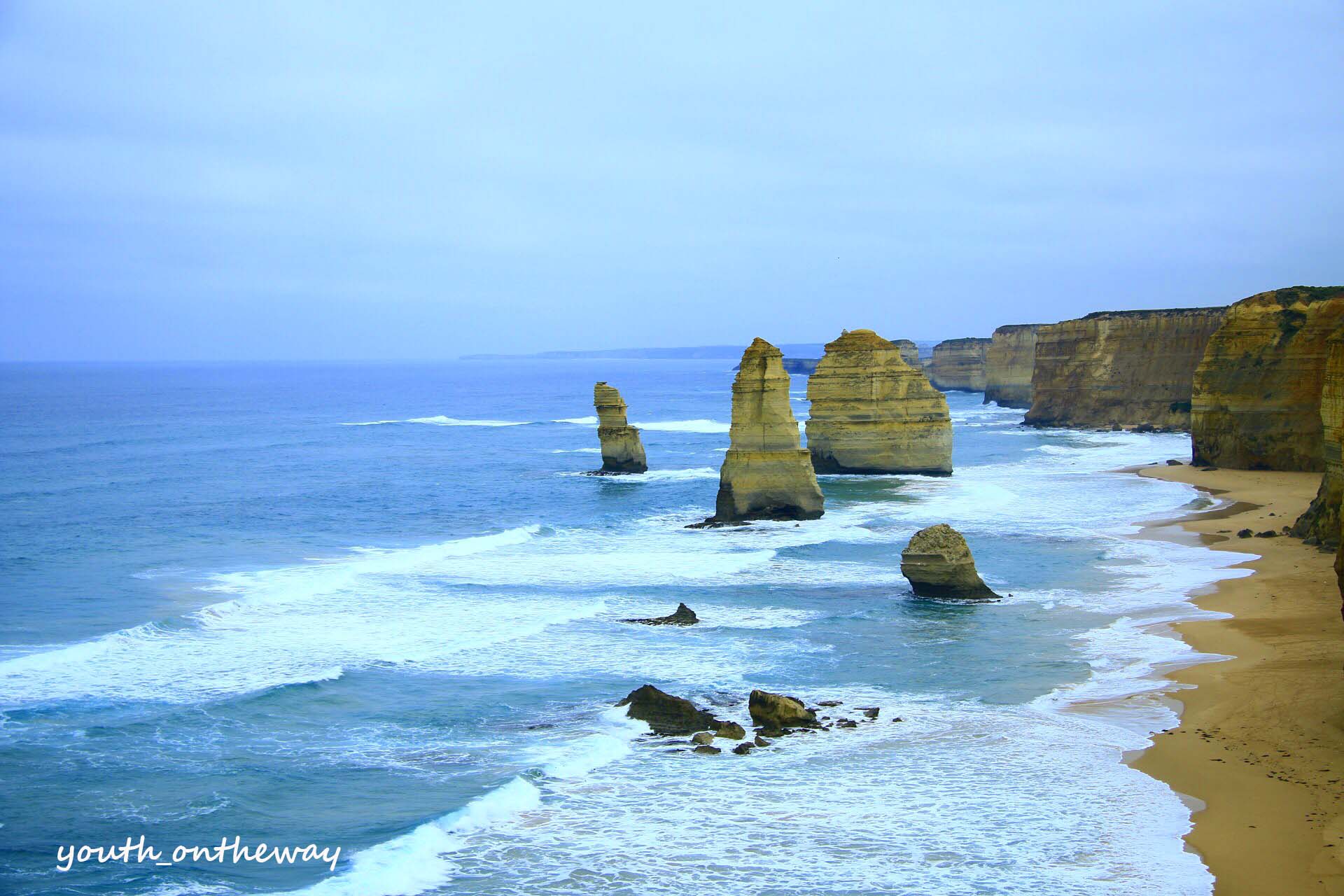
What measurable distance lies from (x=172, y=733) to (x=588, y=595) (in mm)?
12166

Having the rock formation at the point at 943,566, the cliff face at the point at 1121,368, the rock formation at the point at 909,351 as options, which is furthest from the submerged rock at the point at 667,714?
the rock formation at the point at 909,351

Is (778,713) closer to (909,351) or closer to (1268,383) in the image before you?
(1268,383)

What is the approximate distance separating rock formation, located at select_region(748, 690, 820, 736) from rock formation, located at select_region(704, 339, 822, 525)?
21.6m

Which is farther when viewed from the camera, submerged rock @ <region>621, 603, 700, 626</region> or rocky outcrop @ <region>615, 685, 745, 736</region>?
submerged rock @ <region>621, 603, 700, 626</region>

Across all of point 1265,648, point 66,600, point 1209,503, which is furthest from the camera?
point 1209,503

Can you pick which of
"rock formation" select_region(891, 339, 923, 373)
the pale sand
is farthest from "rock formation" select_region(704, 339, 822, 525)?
"rock formation" select_region(891, 339, 923, 373)

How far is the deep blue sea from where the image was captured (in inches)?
543

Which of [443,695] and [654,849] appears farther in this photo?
[443,695]

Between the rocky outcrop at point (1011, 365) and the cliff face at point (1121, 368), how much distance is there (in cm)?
2427

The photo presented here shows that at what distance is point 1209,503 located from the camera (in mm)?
41781

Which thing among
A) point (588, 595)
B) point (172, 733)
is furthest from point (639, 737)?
point (588, 595)

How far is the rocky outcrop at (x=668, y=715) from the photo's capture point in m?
18.1

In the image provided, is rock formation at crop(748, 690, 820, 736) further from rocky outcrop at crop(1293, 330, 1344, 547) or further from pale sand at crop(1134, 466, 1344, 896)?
rocky outcrop at crop(1293, 330, 1344, 547)

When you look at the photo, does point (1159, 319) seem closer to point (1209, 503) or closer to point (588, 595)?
point (1209, 503)
